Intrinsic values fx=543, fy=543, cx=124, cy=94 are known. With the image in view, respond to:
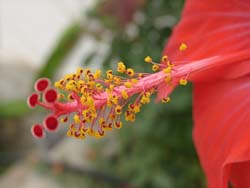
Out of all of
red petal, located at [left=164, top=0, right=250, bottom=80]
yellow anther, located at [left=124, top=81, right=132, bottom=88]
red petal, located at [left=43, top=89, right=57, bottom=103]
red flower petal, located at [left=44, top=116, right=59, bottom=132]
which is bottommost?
red flower petal, located at [left=44, top=116, right=59, bottom=132]

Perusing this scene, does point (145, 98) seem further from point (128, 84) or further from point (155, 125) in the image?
point (155, 125)

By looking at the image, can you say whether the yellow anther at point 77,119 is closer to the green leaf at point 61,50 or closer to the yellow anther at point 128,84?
the yellow anther at point 128,84

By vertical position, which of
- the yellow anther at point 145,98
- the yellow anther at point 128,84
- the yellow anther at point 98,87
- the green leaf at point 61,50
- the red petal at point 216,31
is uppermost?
the green leaf at point 61,50

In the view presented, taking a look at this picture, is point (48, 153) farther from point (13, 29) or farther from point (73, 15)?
point (13, 29)

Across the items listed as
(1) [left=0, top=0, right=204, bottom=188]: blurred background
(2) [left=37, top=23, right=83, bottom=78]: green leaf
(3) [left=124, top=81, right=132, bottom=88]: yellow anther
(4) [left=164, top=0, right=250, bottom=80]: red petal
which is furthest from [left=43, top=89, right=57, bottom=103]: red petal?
(2) [left=37, top=23, right=83, bottom=78]: green leaf

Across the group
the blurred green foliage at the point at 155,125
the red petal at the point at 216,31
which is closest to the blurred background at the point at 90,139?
the blurred green foliage at the point at 155,125

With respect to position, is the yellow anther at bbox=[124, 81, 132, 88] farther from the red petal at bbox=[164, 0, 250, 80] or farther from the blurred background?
the blurred background

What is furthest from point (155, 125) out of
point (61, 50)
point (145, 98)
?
point (61, 50)
